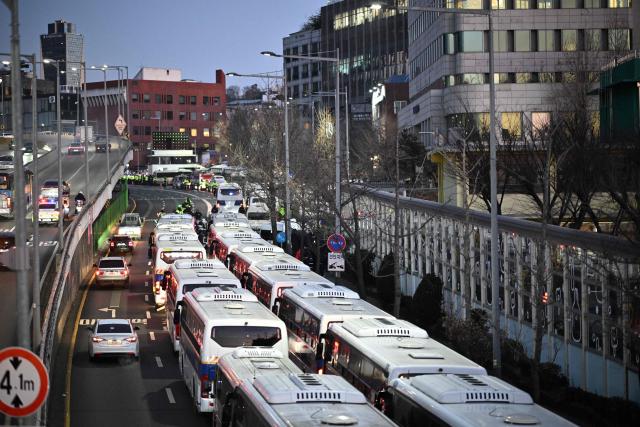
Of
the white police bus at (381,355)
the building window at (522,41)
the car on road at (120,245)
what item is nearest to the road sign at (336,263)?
the white police bus at (381,355)

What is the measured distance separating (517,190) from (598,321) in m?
26.1

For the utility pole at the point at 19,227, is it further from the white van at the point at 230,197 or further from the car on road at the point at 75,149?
the car on road at the point at 75,149

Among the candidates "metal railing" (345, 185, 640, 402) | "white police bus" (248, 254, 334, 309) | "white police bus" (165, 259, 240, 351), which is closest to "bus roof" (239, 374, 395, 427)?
"metal railing" (345, 185, 640, 402)

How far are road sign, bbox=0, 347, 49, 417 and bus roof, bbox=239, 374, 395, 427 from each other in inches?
170

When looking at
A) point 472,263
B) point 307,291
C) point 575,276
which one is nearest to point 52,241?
point 472,263

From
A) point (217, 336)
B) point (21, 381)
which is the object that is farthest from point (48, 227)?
point (21, 381)

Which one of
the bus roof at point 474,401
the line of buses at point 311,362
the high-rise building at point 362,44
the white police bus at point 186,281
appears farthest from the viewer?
the high-rise building at point 362,44

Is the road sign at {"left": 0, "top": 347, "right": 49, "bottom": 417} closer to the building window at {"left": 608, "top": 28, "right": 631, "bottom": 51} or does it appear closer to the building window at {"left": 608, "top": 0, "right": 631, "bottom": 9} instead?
the building window at {"left": 608, "top": 28, "right": 631, "bottom": 51}

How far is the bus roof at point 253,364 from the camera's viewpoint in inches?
834

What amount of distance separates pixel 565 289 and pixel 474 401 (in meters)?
13.9

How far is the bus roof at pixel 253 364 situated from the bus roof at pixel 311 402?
245 centimetres

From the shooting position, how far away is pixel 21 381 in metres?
12.9

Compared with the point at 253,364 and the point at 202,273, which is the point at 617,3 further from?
the point at 253,364

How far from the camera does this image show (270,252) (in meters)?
45.5
